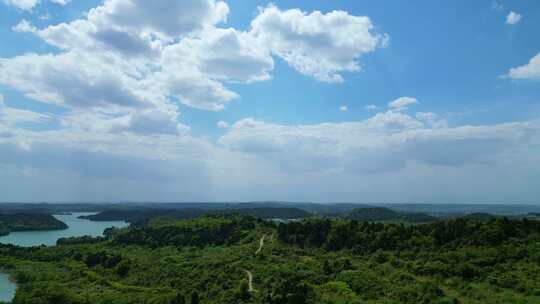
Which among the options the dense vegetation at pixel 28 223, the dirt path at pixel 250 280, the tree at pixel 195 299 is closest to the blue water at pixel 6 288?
the tree at pixel 195 299

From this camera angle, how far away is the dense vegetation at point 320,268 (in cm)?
3903

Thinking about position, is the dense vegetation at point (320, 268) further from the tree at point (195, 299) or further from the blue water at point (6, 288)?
the blue water at point (6, 288)

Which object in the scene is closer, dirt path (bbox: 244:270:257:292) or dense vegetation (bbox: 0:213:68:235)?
dirt path (bbox: 244:270:257:292)

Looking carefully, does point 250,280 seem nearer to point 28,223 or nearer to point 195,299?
point 195,299

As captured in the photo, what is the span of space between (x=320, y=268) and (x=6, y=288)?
51.4 metres

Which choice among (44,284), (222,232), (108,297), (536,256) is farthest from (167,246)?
(536,256)

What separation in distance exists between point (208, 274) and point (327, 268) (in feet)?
55.1

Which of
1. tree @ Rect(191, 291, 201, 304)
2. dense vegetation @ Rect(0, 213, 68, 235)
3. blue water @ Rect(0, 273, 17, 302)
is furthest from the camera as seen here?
dense vegetation @ Rect(0, 213, 68, 235)

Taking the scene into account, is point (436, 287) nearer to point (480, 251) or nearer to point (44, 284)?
point (480, 251)

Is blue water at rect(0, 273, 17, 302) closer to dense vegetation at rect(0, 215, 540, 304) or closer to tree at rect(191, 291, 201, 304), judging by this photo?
dense vegetation at rect(0, 215, 540, 304)

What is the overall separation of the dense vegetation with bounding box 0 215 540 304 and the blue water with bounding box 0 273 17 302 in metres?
A: 1.61

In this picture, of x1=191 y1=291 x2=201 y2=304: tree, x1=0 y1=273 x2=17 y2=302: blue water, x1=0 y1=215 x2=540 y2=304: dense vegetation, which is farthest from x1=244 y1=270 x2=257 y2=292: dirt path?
x1=0 y1=273 x2=17 y2=302: blue water

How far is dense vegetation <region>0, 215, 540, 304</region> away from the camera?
1537 inches

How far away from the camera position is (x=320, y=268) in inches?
2037
